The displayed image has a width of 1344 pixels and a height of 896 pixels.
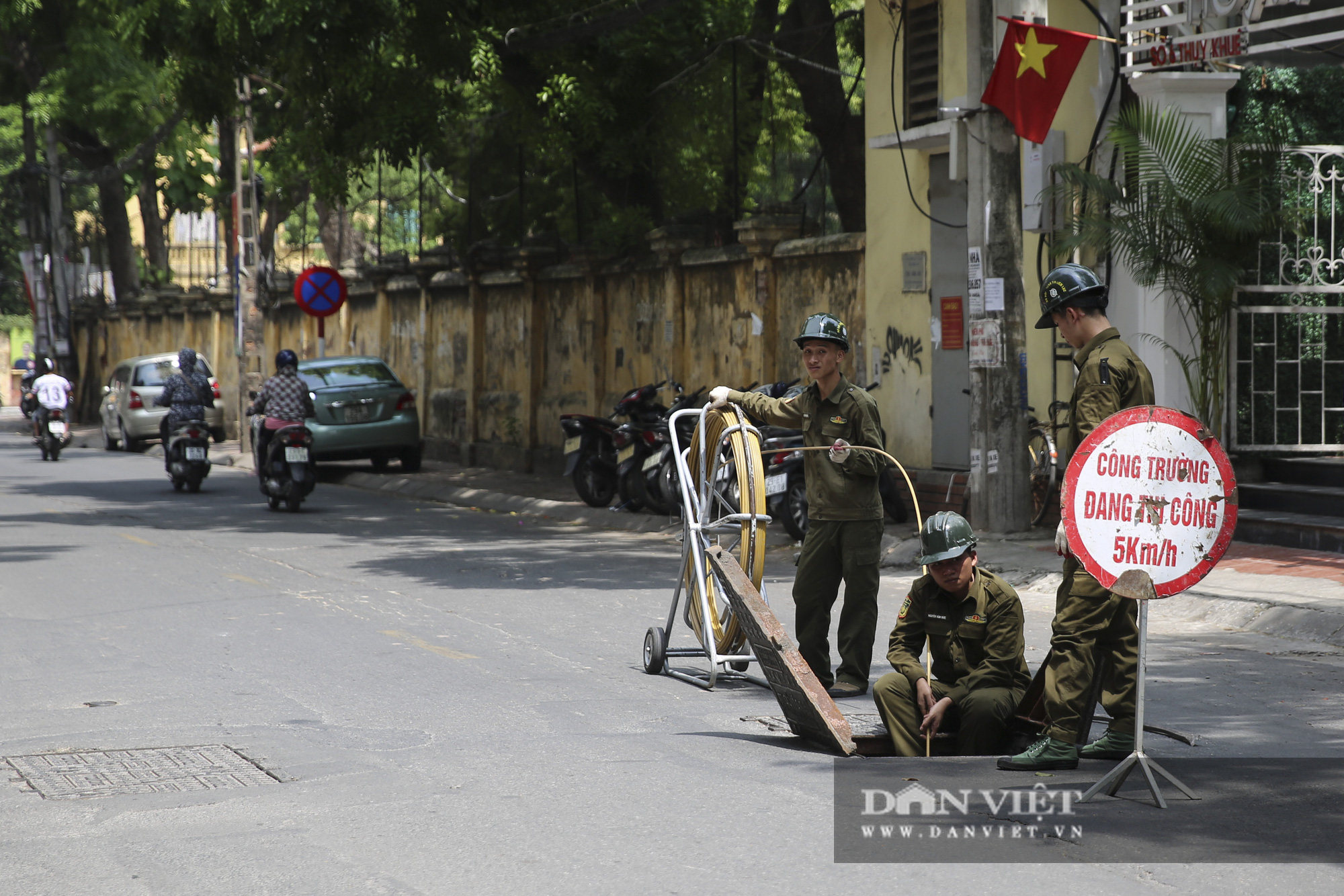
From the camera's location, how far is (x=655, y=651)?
25.4 feet

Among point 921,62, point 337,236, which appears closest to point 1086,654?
point 921,62

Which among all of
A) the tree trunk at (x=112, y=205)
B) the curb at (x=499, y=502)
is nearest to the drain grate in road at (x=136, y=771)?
the curb at (x=499, y=502)

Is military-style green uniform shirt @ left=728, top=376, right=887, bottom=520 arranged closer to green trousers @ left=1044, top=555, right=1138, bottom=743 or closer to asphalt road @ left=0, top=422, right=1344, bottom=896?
asphalt road @ left=0, top=422, right=1344, bottom=896

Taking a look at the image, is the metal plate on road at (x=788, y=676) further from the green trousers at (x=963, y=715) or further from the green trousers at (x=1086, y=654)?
the green trousers at (x=1086, y=654)

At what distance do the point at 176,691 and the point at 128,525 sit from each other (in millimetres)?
8524

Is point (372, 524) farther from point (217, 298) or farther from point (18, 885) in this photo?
Answer: point (217, 298)

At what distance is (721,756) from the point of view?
6.00 m

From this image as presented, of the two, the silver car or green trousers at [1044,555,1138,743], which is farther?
the silver car

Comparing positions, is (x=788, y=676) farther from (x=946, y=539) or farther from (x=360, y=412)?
(x=360, y=412)

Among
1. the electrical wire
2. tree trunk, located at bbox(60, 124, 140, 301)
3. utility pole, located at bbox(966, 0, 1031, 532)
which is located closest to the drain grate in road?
utility pole, located at bbox(966, 0, 1031, 532)

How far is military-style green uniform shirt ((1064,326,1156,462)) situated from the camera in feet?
18.9

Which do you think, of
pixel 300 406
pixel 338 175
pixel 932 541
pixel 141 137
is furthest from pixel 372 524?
pixel 141 137

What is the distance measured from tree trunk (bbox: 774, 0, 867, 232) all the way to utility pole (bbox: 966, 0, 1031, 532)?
6637 mm

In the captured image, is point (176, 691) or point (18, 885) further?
point (176, 691)
